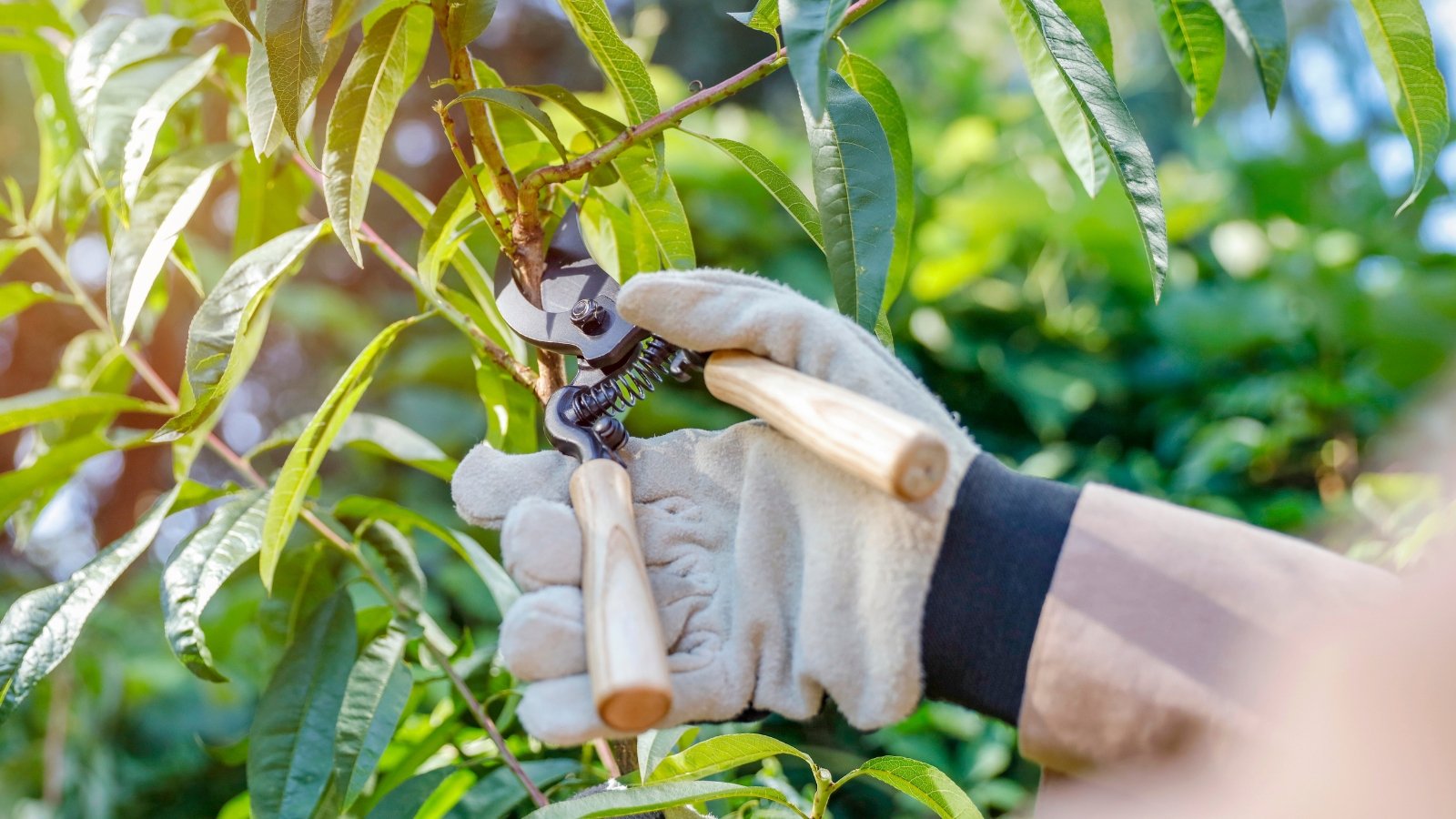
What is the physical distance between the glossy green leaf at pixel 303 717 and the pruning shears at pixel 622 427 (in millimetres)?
345

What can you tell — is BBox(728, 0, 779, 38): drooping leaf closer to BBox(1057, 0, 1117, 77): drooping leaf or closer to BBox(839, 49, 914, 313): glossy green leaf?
BBox(839, 49, 914, 313): glossy green leaf

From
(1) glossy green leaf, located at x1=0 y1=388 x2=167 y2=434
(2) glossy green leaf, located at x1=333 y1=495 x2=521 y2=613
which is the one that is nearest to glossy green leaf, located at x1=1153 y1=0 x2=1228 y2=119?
(2) glossy green leaf, located at x1=333 y1=495 x2=521 y2=613

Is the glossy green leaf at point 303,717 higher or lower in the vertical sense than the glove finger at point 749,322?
lower

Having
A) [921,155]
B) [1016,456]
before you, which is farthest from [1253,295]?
[921,155]

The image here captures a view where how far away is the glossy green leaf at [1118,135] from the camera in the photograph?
0.56 meters

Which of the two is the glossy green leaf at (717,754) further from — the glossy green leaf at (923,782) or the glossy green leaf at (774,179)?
the glossy green leaf at (774,179)

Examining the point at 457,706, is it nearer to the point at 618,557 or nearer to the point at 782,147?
the point at 618,557

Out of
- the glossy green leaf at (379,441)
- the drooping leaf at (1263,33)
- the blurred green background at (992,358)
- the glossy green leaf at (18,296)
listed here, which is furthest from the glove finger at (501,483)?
the blurred green background at (992,358)

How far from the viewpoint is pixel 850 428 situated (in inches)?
17.4

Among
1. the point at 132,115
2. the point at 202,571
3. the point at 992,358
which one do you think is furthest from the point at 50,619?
the point at 992,358

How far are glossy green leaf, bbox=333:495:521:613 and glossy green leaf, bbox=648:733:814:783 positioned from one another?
0.81ft

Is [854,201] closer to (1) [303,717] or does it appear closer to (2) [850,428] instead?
(2) [850,428]

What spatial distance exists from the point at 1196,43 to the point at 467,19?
45 centimetres

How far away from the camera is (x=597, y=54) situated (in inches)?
26.2
